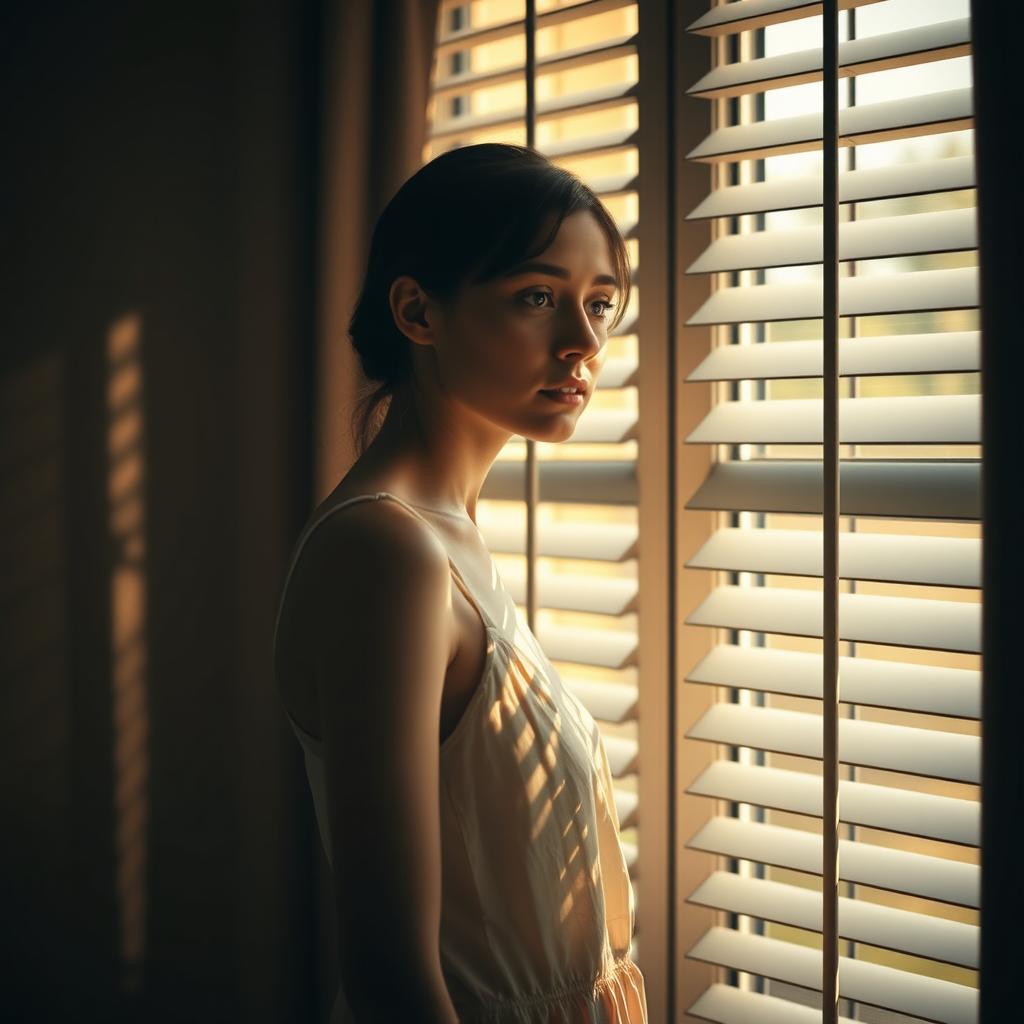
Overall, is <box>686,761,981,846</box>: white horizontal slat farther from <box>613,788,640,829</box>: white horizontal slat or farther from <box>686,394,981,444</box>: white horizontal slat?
<box>686,394,981,444</box>: white horizontal slat

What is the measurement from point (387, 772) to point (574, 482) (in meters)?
0.82

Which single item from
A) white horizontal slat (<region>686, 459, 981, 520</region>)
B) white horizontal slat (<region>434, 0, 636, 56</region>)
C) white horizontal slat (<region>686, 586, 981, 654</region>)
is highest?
white horizontal slat (<region>434, 0, 636, 56</region>)

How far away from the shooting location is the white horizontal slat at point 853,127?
1102mm

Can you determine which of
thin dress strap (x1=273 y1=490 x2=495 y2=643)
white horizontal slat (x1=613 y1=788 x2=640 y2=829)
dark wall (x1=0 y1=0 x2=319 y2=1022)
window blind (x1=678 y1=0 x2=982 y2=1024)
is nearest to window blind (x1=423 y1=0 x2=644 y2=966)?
white horizontal slat (x1=613 y1=788 x2=640 y2=829)

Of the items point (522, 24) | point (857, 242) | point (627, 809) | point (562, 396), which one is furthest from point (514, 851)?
point (522, 24)

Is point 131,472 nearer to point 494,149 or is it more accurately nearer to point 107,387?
point 107,387

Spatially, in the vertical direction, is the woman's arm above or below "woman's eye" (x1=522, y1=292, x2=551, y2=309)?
below

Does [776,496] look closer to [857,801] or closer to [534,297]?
→ [857,801]

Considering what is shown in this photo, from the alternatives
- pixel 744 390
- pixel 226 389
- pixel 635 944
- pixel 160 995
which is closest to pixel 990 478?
pixel 744 390

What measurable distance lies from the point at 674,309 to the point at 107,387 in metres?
0.90

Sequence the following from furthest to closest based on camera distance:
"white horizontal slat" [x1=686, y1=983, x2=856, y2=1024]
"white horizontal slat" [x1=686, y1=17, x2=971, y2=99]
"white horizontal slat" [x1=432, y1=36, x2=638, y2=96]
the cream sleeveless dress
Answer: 1. "white horizontal slat" [x1=432, y1=36, x2=638, y2=96]
2. "white horizontal slat" [x1=686, y1=983, x2=856, y2=1024]
3. "white horizontal slat" [x1=686, y1=17, x2=971, y2=99]
4. the cream sleeveless dress

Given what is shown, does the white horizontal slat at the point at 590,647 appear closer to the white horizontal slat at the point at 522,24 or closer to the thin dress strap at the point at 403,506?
the thin dress strap at the point at 403,506

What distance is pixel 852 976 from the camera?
1.21m

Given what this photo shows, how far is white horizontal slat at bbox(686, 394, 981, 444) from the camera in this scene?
3.65 ft
